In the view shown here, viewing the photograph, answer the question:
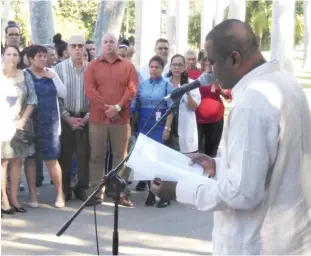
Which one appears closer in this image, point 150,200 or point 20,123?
point 20,123

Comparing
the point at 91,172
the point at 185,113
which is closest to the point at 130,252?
the point at 91,172

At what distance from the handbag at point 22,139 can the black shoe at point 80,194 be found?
1040 mm

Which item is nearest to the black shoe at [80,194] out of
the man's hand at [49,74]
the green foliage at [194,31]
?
the man's hand at [49,74]

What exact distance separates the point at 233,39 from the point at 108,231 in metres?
4.35

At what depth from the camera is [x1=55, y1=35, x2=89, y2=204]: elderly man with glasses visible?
7777 mm

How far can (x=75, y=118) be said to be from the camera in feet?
25.7

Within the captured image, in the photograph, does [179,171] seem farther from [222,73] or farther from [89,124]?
[89,124]

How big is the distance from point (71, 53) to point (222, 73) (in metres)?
5.43

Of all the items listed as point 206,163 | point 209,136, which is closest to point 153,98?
point 209,136

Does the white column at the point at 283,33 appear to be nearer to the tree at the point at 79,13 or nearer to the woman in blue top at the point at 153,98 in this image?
the woman in blue top at the point at 153,98

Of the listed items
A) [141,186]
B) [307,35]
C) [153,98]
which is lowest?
[141,186]

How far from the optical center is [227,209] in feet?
8.68

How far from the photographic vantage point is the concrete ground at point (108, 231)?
6053mm

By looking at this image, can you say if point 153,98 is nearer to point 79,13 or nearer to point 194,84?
point 194,84
